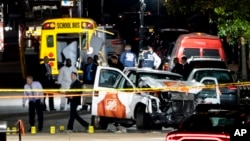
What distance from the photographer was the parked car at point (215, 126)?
11445 mm

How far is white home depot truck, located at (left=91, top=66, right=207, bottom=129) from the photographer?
1770 centimetres

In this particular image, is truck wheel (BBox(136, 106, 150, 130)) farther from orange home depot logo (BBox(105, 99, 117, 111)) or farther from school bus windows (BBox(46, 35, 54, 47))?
school bus windows (BBox(46, 35, 54, 47))

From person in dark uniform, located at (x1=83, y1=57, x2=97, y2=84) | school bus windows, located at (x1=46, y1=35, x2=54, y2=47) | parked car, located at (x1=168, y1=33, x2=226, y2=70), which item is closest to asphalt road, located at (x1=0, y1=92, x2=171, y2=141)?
person in dark uniform, located at (x1=83, y1=57, x2=97, y2=84)

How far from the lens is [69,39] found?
2769 cm

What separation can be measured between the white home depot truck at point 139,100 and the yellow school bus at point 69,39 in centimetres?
852

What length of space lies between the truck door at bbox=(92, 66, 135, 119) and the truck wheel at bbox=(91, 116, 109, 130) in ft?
0.97

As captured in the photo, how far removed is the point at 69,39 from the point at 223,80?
8.34 metres

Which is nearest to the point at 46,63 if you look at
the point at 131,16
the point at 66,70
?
the point at 66,70

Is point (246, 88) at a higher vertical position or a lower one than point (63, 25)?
lower

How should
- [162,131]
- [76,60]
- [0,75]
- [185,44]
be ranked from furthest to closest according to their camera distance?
[0,75] → [185,44] → [76,60] → [162,131]

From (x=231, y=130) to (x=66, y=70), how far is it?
11.0 m

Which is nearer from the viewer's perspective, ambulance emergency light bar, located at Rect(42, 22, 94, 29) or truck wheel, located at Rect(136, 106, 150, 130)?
truck wheel, located at Rect(136, 106, 150, 130)

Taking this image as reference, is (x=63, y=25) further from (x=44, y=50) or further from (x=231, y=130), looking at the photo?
(x=231, y=130)

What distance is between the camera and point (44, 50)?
27.5m
